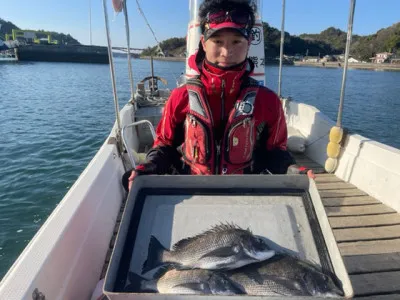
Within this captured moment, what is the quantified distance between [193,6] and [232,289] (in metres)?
6.63

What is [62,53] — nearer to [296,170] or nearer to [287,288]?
[296,170]

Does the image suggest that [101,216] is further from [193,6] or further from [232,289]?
[193,6]

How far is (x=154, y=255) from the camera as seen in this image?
1.70 metres

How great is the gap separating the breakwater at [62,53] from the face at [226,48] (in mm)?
87862

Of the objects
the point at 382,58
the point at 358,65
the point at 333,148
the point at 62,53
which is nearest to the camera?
the point at 333,148

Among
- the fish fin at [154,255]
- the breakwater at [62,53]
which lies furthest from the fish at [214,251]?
the breakwater at [62,53]

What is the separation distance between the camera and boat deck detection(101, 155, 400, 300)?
3.04 m

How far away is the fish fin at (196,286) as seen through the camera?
4.76ft

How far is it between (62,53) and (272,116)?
9122 cm

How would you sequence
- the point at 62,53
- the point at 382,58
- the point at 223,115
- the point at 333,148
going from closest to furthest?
the point at 223,115 → the point at 333,148 → the point at 62,53 → the point at 382,58

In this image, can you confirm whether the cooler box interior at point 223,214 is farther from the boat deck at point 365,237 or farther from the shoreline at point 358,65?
the shoreline at point 358,65

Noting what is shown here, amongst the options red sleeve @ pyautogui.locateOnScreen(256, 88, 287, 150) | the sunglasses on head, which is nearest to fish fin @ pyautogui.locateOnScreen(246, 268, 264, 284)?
red sleeve @ pyautogui.locateOnScreen(256, 88, 287, 150)

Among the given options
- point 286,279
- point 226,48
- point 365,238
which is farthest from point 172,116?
point 365,238

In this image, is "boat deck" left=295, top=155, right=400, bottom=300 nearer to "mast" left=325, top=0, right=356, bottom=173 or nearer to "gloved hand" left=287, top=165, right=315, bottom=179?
"mast" left=325, top=0, right=356, bottom=173
